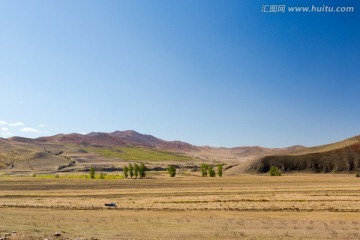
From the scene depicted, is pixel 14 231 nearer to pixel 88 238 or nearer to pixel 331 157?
pixel 88 238

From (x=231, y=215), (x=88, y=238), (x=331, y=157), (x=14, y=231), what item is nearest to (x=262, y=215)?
(x=231, y=215)

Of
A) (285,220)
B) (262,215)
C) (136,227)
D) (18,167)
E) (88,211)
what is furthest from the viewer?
(18,167)

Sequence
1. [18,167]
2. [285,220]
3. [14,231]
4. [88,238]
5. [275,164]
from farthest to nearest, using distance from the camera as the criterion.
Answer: [18,167]
[275,164]
[285,220]
[14,231]
[88,238]

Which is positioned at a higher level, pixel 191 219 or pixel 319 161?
pixel 319 161

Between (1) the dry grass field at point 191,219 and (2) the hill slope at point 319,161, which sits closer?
(1) the dry grass field at point 191,219

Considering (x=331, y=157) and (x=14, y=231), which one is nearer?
(x=14, y=231)

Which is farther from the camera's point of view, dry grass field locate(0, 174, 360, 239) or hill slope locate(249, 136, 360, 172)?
hill slope locate(249, 136, 360, 172)

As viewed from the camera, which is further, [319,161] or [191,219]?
[319,161]

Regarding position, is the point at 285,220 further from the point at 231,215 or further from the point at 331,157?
the point at 331,157

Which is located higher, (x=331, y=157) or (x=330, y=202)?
(x=331, y=157)

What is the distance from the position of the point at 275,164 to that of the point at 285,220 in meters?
140

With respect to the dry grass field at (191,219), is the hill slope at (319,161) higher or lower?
higher

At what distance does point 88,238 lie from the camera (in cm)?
2680

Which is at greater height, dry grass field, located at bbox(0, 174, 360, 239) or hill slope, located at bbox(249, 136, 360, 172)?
hill slope, located at bbox(249, 136, 360, 172)
